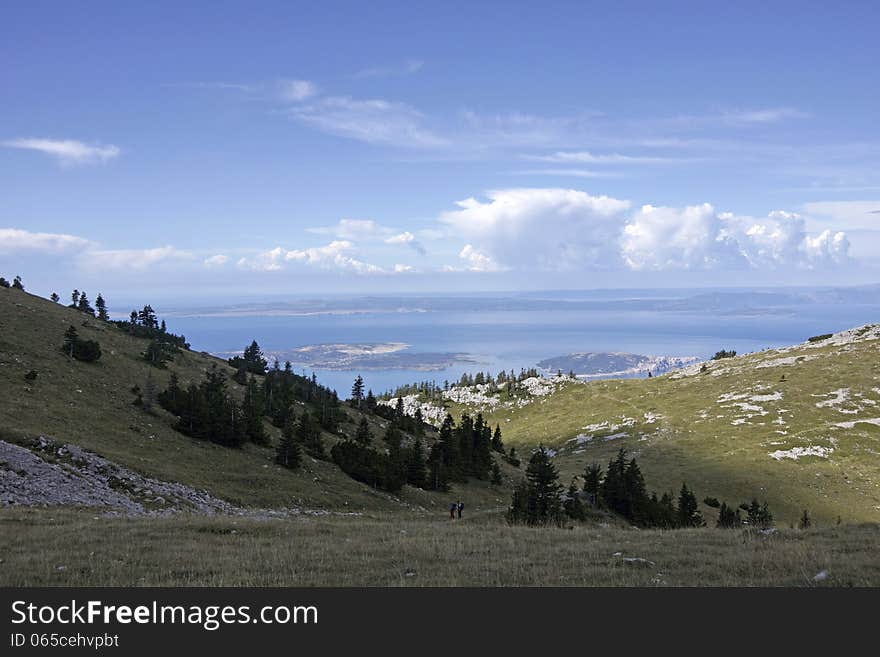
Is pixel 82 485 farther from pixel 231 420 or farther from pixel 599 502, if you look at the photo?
pixel 599 502

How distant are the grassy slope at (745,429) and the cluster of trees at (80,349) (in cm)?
6967

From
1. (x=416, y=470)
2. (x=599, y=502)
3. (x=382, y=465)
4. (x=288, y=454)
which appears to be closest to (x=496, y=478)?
(x=416, y=470)

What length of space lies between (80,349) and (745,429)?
119667 millimetres

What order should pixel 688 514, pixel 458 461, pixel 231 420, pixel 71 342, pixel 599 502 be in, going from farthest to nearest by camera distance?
1. pixel 458 461
2. pixel 71 342
3. pixel 688 514
4. pixel 231 420
5. pixel 599 502

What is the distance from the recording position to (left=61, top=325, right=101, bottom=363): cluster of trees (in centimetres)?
5775

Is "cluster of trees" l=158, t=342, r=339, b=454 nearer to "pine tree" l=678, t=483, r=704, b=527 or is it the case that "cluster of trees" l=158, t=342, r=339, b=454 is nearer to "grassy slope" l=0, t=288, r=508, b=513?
"grassy slope" l=0, t=288, r=508, b=513

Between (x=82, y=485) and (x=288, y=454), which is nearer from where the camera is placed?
(x=82, y=485)

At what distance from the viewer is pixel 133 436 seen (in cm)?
4262

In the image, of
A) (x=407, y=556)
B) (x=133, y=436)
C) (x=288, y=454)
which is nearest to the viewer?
(x=407, y=556)

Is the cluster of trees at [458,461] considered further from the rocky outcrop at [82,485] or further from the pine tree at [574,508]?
the rocky outcrop at [82,485]

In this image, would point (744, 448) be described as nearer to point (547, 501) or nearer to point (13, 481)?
point (547, 501)

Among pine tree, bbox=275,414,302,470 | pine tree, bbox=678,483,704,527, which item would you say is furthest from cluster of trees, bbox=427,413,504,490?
pine tree, bbox=678,483,704,527
